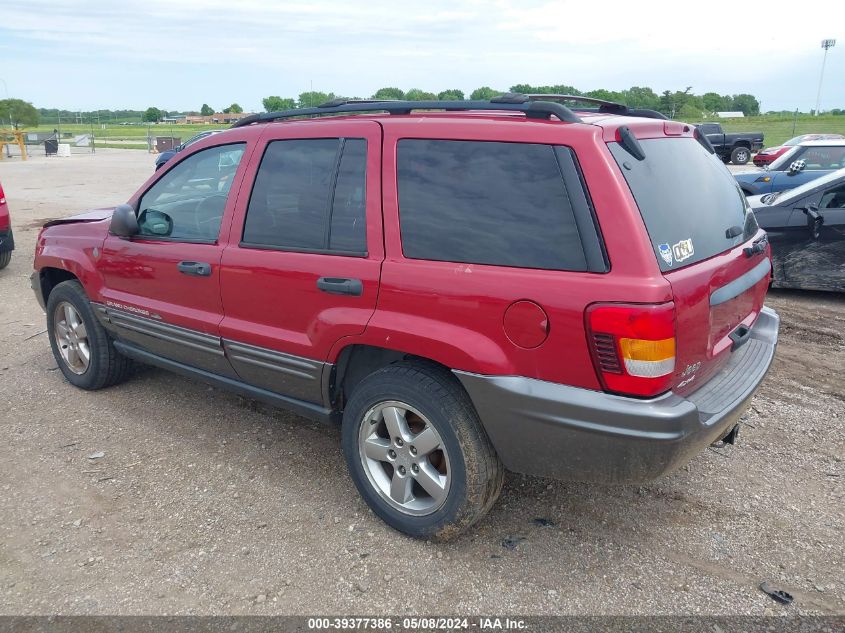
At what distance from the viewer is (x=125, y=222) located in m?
3.95

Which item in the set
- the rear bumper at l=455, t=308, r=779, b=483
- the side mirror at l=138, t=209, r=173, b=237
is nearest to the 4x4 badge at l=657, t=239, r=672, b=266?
the rear bumper at l=455, t=308, r=779, b=483

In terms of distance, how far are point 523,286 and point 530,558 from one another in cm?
124

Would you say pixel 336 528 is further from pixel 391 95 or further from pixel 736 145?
pixel 736 145

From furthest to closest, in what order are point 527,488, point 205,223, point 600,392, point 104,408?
point 104,408 < point 205,223 < point 527,488 < point 600,392

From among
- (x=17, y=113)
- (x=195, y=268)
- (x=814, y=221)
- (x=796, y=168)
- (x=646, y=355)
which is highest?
(x=17, y=113)

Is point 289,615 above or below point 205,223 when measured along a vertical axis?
below

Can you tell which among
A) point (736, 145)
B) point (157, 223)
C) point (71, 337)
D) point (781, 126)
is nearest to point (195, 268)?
point (157, 223)

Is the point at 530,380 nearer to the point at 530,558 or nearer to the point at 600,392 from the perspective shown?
the point at 600,392

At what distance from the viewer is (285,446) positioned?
3961mm

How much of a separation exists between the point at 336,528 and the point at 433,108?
198 cm

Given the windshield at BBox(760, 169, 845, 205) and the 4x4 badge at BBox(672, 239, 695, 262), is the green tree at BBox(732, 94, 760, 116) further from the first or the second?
the 4x4 badge at BBox(672, 239, 695, 262)

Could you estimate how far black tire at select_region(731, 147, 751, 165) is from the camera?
25.4 meters

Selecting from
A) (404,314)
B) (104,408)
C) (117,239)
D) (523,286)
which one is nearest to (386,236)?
(404,314)

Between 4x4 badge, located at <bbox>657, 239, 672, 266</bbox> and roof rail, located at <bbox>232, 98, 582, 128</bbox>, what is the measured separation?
0.59 meters
